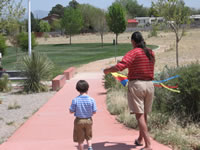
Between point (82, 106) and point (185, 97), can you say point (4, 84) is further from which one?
point (82, 106)

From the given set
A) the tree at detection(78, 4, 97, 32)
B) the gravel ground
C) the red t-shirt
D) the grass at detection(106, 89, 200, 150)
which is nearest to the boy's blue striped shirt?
the red t-shirt

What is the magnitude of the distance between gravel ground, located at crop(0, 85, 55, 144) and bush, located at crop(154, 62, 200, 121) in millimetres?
3278

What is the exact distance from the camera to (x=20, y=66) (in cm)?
1374

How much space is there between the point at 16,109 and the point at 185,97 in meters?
5.32

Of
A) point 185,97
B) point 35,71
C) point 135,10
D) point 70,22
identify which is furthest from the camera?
point 135,10

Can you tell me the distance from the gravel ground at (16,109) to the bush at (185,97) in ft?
10.8

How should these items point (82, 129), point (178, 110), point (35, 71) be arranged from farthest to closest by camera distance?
point (35, 71) < point (178, 110) < point (82, 129)

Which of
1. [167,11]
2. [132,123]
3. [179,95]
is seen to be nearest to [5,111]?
[132,123]

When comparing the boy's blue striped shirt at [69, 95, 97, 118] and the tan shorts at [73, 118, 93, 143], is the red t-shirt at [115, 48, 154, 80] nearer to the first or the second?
the boy's blue striped shirt at [69, 95, 97, 118]

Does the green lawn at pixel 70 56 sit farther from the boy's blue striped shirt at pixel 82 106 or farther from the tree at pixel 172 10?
the boy's blue striped shirt at pixel 82 106

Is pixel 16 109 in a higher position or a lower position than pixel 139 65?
lower

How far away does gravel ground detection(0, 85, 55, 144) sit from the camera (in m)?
7.64

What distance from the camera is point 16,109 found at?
10.1 meters

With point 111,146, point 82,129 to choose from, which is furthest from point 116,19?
point 82,129
